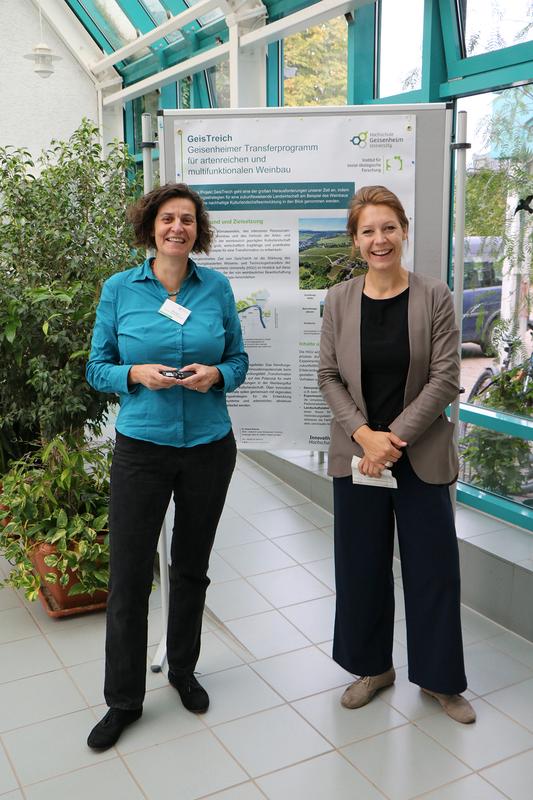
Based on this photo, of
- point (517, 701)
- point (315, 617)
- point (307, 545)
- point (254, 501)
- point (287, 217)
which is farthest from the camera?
point (254, 501)

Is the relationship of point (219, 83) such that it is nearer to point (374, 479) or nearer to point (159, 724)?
point (374, 479)

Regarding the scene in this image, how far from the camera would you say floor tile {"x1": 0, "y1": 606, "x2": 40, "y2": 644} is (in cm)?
311

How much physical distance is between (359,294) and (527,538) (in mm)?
1518

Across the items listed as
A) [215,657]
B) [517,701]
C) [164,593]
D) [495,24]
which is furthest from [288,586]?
[495,24]

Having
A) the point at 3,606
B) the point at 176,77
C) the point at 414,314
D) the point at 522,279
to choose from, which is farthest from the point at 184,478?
the point at 176,77

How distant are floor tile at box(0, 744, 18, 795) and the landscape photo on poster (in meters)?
1.80

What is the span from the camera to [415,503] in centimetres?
239

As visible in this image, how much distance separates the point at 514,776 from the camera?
2217mm

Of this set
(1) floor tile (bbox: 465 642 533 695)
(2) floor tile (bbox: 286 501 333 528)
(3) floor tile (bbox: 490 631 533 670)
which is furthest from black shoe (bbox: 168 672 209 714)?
(2) floor tile (bbox: 286 501 333 528)

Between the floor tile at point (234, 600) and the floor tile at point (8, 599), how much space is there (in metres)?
0.86

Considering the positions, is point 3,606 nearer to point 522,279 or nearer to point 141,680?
point 141,680

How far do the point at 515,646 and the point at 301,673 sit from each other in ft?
2.77

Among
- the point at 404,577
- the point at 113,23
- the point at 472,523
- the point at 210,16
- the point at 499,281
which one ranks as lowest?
the point at 472,523

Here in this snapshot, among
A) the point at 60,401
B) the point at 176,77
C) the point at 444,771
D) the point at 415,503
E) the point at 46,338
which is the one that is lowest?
the point at 444,771
